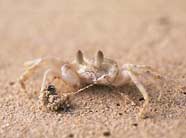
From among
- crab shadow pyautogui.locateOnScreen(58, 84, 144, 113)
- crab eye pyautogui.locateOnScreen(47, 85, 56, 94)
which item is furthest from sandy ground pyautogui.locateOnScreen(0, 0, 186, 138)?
crab eye pyautogui.locateOnScreen(47, 85, 56, 94)

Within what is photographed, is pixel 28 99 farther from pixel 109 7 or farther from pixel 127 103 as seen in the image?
pixel 109 7

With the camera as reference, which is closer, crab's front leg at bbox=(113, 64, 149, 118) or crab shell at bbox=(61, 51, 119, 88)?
crab's front leg at bbox=(113, 64, 149, 118)

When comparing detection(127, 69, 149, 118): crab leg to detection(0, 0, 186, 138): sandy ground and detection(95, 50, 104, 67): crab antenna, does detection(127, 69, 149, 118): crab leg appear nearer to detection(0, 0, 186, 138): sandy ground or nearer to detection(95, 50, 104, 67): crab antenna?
detection(0, 0, 186, 138): sandy ground

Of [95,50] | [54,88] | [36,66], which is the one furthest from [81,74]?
[95,50]

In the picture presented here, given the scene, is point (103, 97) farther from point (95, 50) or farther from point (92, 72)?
point (95, 50)

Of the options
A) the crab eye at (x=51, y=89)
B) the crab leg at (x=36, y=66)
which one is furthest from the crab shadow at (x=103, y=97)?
the crab leg at (x=36, y=66)

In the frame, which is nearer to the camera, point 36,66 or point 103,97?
point 103,97
